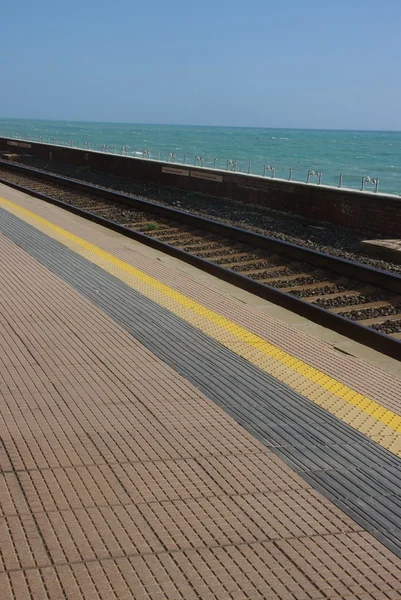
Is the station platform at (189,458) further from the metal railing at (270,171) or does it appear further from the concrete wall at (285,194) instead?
the metal railing at (270,171)

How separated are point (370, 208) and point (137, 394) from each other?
487 inches

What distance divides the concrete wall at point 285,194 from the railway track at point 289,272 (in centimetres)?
361

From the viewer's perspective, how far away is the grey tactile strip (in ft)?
14.4

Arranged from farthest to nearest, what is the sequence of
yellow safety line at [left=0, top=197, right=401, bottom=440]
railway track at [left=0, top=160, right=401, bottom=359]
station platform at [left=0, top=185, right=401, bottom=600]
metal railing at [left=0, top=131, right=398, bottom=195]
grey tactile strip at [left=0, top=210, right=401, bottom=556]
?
metal railing at [left=0, top=131, right=398, bottom=195] → railway track at [left=0, top=160, right=401, bottom=359] → yellow safety line at [left=0, top=197, right=401, bottom=440] → grey tactile strip at [left=0, top=210, right=401, bottom=556] → station platform at [left=0, top=185, right=401, bottom=600]

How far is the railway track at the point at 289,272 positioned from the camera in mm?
9133

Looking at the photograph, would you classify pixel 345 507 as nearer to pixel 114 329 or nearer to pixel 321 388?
pixel 321 388

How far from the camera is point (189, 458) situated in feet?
15.5

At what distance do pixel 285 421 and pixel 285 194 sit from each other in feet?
50.0

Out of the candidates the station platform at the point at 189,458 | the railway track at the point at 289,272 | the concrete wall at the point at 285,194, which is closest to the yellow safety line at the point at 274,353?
the station platform at the point at 189,458

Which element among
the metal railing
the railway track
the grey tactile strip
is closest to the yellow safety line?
the grey tactile strip

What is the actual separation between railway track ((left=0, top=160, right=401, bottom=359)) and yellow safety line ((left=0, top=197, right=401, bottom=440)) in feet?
4.43

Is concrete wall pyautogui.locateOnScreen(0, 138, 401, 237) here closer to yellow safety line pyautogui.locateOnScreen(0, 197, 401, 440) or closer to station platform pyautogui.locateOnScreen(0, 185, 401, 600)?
yellow safety line pyautogui.locateOnScreen(0, 197, 401, 440)

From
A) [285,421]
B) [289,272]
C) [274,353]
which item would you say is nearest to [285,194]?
[289,272]

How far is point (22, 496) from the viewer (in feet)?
13.3
